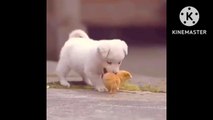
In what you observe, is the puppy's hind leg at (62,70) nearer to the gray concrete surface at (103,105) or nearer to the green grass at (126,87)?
the green grass at (126,87)

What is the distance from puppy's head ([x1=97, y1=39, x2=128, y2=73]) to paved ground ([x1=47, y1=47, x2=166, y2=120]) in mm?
77

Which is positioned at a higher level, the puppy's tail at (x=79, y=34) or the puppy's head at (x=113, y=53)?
the puppy's tail at (x=79, y=34)

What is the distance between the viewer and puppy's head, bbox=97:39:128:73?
165cm

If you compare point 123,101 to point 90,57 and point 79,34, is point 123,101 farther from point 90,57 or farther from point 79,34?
point 79,34

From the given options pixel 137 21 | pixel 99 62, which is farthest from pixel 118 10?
pixel 99 62
